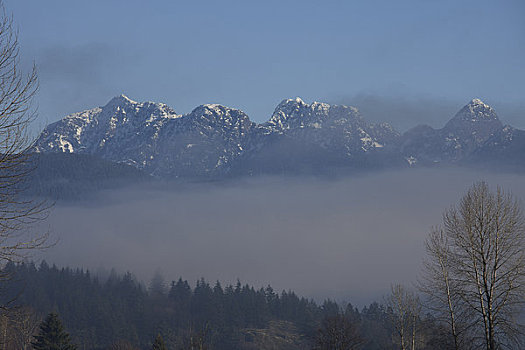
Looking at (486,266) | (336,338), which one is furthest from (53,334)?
(486,266)

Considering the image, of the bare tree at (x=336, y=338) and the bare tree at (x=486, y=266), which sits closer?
the bare tree at (x=486, y=266)

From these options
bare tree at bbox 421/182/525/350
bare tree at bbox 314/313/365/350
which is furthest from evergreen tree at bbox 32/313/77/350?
bare tree at bbox 421/182/525/350

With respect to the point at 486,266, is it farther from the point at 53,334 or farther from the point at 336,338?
the point at 53,334

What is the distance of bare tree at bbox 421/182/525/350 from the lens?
34688mm

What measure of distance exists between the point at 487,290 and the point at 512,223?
13.2 feet

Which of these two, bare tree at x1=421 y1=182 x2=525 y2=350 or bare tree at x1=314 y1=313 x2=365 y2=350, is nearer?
bare tree at x1=421 y1=182 x2=525 y2=350

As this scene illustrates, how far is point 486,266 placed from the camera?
36.4 m

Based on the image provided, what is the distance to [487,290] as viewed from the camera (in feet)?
114

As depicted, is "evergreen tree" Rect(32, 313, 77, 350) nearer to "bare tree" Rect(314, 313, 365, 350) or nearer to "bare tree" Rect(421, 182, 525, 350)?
"bare tree" Rect(314, 313, 365, 350)

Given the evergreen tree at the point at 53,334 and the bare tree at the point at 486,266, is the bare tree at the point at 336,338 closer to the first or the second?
the evergreen tree at the point at 53,334

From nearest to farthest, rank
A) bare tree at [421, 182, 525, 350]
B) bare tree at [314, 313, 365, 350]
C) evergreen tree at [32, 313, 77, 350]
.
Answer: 1. bare tree at [421, 182, 525, 350]
2. bare tree at [314, 313, 365, 350]
3. evergreen tree at [32, 313, 77, 350]

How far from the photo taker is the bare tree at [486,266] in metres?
34.7

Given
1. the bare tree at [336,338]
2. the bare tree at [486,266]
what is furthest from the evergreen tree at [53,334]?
the bare tree at [486,266]

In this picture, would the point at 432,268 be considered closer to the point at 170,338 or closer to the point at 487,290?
the point at 487,290
